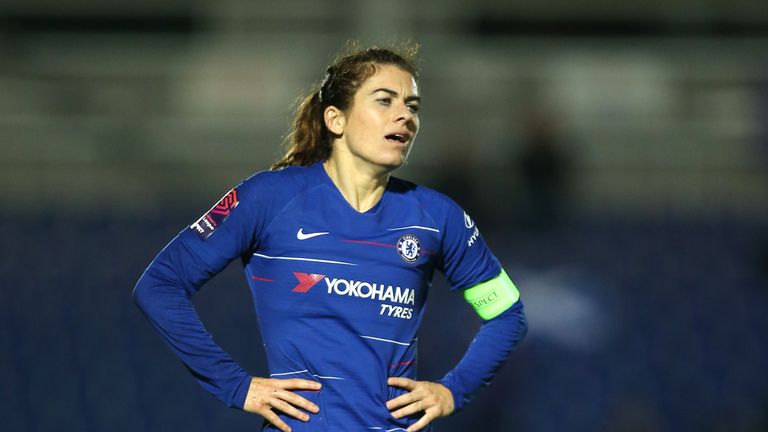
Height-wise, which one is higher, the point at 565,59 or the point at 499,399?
the point at 565,59

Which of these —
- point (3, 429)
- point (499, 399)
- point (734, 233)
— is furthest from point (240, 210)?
point (734, 233)

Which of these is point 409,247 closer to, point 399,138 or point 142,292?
point 399,138

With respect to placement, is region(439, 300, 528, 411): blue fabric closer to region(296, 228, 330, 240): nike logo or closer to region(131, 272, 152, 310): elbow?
region(296, 228, 330, 240): nike logo

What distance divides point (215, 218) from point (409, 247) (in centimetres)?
53

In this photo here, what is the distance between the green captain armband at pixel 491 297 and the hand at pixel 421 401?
0.29m

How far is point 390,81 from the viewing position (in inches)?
122

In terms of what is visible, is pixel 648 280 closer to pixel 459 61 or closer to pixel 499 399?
pixel 499 399

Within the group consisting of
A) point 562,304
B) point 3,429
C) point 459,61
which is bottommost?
point 3,429

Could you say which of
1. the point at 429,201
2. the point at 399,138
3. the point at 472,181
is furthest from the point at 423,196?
the point at 472,181

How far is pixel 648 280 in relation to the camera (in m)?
7.00

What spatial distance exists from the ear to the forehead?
11 centimetres

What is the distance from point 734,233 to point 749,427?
149cm

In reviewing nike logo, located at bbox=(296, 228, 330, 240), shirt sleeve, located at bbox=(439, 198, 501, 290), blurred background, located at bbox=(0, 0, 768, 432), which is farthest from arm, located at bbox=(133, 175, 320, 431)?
blurred background, located at bbox=(0, 0, 768, 432)

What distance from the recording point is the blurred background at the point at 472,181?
6.48 m
